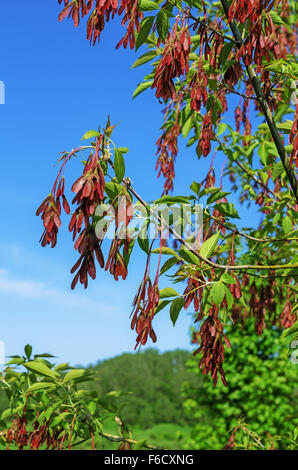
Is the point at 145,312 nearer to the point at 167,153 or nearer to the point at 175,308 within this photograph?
the point at 175,308

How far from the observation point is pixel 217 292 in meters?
1.54

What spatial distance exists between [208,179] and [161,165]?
36 centimetres

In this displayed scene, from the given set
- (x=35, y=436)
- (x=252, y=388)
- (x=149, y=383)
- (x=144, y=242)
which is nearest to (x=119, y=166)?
(x=144, y=242)

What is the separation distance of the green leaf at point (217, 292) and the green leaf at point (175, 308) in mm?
131

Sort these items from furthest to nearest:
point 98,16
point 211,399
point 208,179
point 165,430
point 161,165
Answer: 1. point 165,430
2. point 211,399
3. point 161,165
4. point 208,179
5. point 98,16

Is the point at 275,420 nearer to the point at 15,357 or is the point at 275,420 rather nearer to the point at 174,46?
the point at 15,357

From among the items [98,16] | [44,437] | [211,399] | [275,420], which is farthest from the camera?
[211,399]

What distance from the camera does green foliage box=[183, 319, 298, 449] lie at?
24.2 feet

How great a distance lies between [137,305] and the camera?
1335 millimetres

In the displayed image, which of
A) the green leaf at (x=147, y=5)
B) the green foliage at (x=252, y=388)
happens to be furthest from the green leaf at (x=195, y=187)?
the green foliage at (x=252, y=388)

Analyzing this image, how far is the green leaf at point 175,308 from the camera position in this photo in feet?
5.41

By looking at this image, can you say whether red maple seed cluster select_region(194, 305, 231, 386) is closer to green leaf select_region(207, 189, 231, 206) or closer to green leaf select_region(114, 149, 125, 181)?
green leaf select_region(207, 189, 231, 206)
